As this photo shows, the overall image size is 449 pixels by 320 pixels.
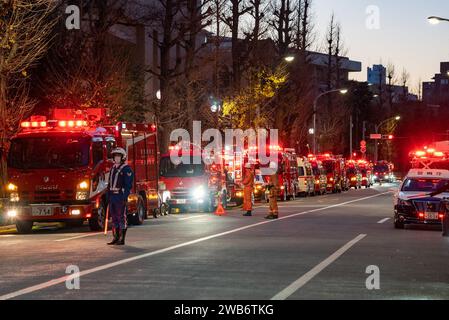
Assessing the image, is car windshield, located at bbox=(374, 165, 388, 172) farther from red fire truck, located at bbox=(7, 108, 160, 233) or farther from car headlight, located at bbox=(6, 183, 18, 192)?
car headlight, located at bbox=(6, 183, 18, 192)

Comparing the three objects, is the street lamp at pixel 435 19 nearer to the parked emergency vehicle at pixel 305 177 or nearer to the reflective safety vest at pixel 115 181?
the parked emergency vehicle at pixel 305 177

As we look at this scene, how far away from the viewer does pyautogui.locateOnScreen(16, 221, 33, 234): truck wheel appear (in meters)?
23.2

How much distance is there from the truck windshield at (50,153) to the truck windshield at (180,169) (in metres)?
10.4

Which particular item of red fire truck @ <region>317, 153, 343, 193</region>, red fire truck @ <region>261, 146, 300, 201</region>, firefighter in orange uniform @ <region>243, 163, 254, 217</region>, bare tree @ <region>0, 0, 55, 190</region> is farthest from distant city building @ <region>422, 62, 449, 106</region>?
bare tree @ <region>0, 0, 55, 190</region>

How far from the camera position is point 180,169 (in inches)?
1321

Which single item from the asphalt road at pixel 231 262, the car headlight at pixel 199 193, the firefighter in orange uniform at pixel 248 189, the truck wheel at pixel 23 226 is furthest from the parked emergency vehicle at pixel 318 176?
the truck wheel at pixel 23 226

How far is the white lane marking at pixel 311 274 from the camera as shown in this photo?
37.0 feet

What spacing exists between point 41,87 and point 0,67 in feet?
32.0

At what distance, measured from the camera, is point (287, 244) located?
731 inches

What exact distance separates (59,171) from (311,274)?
11.1 metres

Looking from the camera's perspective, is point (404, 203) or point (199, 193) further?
point (199, 193)

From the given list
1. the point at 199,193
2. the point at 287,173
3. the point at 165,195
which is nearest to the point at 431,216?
the point at 199,193

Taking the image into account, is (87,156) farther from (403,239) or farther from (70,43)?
(70,43)

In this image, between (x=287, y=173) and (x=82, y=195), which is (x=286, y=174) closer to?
(x=287, y=173)
